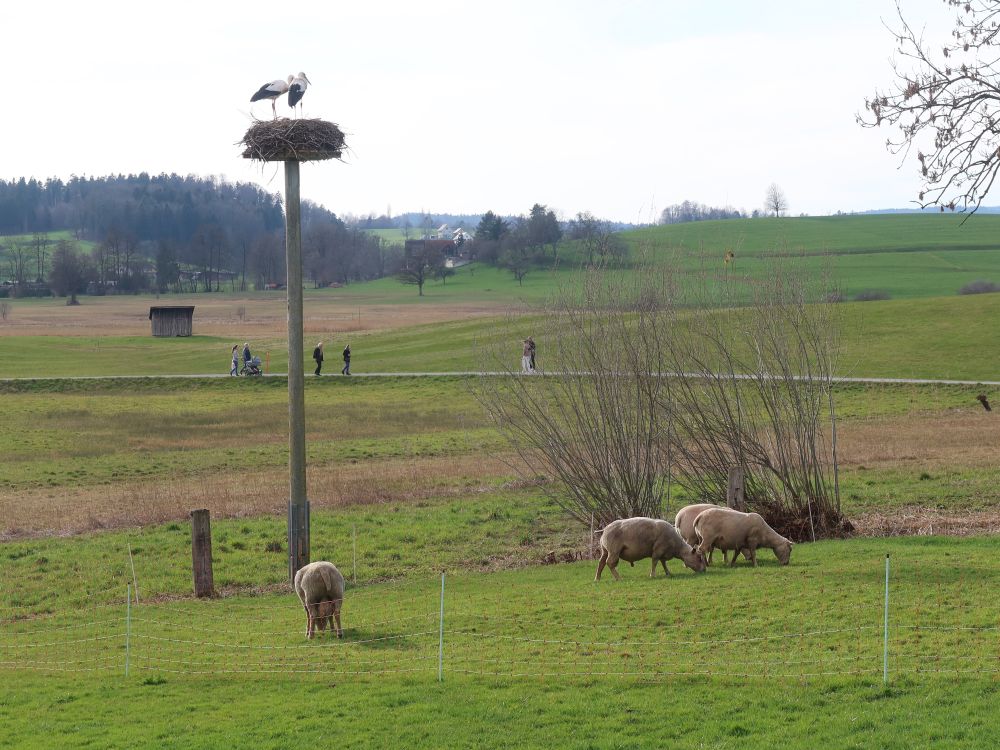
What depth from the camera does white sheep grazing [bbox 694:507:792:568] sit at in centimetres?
2134

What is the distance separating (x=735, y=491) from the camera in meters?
25.9

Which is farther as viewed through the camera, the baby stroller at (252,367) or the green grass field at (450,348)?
the baby stroller at (252,367)

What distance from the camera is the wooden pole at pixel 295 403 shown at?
2375 cm

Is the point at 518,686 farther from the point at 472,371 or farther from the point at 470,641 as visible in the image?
the point at 472,371

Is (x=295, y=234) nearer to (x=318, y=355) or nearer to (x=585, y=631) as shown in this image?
(x=585, y=631)

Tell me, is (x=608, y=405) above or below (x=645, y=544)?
above

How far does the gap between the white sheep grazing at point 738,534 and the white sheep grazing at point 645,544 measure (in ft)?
2.28

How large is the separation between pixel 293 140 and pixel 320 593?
412 inches

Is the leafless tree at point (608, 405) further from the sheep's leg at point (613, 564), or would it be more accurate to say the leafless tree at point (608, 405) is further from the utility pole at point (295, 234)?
the sheep's leg at point (613, 564)

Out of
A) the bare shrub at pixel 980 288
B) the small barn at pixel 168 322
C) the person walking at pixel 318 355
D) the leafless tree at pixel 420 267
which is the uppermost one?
the leafless tree at pixel 420 267

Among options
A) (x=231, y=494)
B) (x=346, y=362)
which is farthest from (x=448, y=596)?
(x=346, y=362)

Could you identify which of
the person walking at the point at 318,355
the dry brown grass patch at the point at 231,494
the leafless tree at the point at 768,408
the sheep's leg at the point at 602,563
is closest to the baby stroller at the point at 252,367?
the person walking at the point at 318,355

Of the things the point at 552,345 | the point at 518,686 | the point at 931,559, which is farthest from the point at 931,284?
the point at 518,686

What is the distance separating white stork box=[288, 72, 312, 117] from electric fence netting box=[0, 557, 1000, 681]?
10.6m
